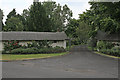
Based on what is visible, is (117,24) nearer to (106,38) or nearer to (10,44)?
(106,38)

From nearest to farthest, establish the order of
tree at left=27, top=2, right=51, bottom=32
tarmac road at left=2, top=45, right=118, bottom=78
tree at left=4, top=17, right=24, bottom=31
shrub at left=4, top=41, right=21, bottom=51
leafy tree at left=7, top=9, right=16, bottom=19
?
1. tarmac road at left=2, top=45, right=118, bottom=78
2. shrub at left=4, top=41, right=21, bottom=51
3. tree at left=27, top=2, right=51, bottom=32
4. tree at left=4, top=17, right=24, bottom=31
5. leafy tree at left=7, top=9, right=16, bottom=19

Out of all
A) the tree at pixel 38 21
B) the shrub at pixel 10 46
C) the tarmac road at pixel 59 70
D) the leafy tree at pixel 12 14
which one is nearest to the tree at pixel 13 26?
the leafy tree at pixel 12 14

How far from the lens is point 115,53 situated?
23703mm

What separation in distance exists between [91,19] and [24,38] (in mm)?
15876

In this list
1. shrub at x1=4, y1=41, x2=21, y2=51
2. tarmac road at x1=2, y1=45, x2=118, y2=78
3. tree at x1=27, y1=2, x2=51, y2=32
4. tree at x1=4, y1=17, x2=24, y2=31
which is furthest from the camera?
tree at x1=4, y1=17, x2=24, y2=31

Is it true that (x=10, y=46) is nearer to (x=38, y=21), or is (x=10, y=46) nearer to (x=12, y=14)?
(x=38, y=21)

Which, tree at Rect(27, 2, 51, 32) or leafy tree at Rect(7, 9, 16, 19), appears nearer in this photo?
tree at Rect(27, 2, 51, 32)

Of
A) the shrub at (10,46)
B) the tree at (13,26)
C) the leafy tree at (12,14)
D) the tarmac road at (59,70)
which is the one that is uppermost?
the leafy tree at (12,14)

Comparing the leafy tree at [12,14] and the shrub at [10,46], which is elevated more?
the leafy tree at [12,14]

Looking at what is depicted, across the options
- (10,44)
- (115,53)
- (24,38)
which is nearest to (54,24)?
(24,38)

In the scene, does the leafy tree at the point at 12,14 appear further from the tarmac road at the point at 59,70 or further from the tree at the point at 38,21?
the tarmac road at the point at 59,70

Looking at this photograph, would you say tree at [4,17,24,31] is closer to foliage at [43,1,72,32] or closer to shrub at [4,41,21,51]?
foliage at [43,1,72,32]

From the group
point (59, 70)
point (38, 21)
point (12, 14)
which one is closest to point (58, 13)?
point (38, 21)

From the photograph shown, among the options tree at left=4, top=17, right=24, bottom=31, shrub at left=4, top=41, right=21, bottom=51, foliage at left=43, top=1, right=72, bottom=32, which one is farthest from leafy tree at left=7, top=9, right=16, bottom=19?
shrub at left=4, top=41, right=21, bottom=51
